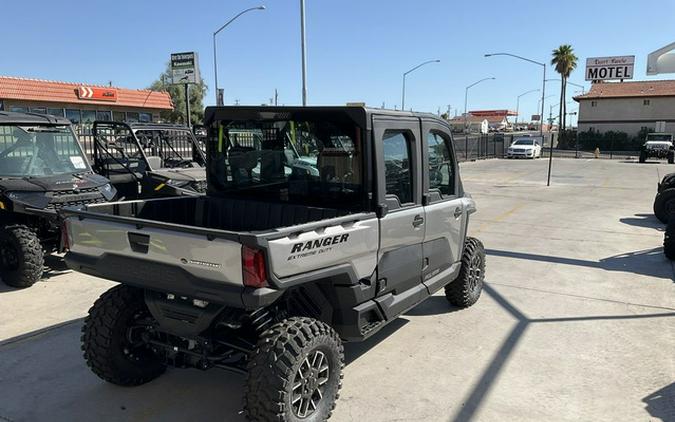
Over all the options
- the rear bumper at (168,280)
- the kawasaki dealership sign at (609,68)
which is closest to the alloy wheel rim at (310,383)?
the rear bumper at (168,280)

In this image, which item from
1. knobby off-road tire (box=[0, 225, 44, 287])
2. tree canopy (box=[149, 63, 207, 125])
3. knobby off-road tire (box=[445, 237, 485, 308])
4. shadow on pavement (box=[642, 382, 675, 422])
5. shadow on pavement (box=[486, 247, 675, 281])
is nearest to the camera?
shadow on pavement (box=[642, 382, 675, 422])

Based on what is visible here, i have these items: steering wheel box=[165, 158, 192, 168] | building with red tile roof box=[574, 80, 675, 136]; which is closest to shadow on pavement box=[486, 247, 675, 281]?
steering wheel box=[165, 158, 192, 168]

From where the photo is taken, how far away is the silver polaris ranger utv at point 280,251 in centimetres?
303

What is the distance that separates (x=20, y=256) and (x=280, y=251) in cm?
463

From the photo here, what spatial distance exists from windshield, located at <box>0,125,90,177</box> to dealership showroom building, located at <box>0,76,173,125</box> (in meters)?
24.5

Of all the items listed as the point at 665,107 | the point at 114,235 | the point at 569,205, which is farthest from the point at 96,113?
the point at 665,107

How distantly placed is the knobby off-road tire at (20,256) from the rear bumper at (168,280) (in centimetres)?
298

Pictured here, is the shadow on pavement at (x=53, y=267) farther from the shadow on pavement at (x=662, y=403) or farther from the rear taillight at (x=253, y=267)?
the shadow on pavement at (x=662, y=403)

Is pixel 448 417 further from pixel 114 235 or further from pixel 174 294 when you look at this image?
pixel 114 235

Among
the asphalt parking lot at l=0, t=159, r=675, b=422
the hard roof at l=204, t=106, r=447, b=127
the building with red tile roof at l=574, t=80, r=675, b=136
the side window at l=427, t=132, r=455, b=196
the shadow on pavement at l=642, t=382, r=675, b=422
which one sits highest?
the building with red tile roof at l=574, t=80, r=675, b=136

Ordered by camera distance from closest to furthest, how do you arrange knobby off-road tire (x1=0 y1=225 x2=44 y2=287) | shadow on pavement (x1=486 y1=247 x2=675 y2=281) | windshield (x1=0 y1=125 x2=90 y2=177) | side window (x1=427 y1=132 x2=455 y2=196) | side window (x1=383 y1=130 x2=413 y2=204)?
side window (x1=383 y1=130 x2=413 y2=204)
side window (x1=427 y1=132 x2=455 y2=196)
knobby off-road tire (x1=0 y1=225 x2=44 y2=287)
windshield (x1=0 y1=125 x2=90 y2=177)
shadow on pavement (x1=486 y1=247 x2=675 y2=281)

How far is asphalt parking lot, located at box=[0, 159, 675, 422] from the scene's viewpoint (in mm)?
3678

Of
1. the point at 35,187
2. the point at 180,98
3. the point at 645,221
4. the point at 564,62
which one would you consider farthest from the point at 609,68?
the point at 35,187

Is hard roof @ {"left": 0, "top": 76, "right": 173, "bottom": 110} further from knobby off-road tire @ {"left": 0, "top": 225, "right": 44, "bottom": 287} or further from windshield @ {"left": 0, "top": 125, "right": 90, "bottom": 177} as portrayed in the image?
knobby off-road tire @ {"left": 0, "top": 225, "right": 44, "bottom": 287}
